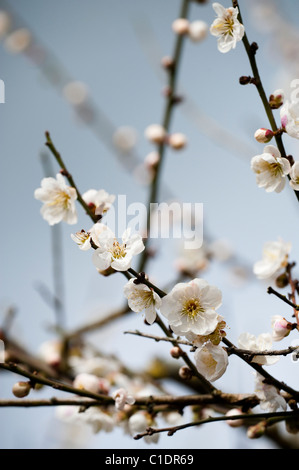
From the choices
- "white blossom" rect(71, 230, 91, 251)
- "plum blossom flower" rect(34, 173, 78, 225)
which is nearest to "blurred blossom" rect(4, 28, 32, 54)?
"plum blossom flower" rect(34, 173, 78, 225)

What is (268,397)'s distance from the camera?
3.42ft

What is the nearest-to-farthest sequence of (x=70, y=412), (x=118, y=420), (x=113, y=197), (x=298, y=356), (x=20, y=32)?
1. (x=298, y=356)
2. (x=113, y=197)
3. (x=118, y=420)
4. (x=70, y=412)
5. (x=20, y=32)

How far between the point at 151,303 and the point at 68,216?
0.40 m

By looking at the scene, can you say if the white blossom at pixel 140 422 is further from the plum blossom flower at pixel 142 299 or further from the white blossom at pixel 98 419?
the plum blossom flower at pixel 142 299

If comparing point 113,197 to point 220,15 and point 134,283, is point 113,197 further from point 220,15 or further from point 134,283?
point 220,15

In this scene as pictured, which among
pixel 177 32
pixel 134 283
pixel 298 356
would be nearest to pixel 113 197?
pixel 134 283

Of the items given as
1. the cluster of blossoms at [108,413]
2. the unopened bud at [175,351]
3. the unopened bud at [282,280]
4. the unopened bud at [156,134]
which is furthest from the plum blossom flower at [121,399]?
the unopened bud at [156,134]

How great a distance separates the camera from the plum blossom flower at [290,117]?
3.08 ft

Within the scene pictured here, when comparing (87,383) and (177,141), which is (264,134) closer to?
(87,383)

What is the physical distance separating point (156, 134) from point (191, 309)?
174cm

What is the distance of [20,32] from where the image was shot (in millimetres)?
3945

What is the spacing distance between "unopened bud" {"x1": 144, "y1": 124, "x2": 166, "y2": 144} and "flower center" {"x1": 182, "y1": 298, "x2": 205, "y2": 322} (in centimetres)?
160

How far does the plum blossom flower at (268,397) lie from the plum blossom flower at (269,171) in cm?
49

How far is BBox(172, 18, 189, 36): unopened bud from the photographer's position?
2.37 meters
